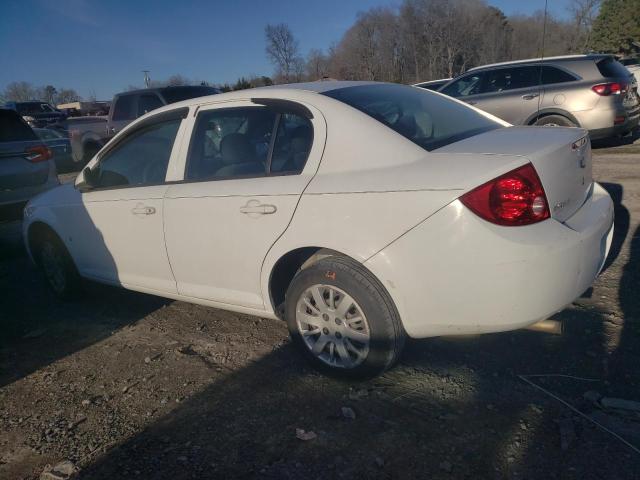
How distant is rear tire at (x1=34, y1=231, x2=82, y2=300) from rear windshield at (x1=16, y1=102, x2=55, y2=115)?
23.0 m

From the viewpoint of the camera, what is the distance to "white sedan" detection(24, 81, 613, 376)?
226cm

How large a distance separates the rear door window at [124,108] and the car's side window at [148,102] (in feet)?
0.90

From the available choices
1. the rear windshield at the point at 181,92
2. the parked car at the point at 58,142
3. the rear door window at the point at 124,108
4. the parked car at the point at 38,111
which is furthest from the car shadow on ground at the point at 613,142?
the parked car at the point at 38,111

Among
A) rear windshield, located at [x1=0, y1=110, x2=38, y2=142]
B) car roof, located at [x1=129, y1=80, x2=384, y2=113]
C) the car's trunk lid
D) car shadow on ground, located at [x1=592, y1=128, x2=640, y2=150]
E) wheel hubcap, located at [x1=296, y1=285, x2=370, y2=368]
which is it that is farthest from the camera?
car shadow on ground, located at [x1=592, y1=128, x2=640, y2=150]

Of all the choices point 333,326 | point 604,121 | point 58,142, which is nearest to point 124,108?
point 58,142

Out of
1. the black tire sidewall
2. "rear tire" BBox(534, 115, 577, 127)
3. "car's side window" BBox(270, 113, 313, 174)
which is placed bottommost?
the black tire sidewall

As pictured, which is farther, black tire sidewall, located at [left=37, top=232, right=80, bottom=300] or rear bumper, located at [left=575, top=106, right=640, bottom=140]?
rear bumper, located at [left=575, top=106, right=640, bottom=140]

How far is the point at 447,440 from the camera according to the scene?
2.30 meters

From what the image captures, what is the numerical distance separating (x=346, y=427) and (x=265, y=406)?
0.49 meters

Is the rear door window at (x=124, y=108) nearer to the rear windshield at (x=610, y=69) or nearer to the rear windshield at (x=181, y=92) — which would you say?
the rear windshield at (x=181, y=92)

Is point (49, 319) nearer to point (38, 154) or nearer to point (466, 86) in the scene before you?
point (38, 154)

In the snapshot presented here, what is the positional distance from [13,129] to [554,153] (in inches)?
264

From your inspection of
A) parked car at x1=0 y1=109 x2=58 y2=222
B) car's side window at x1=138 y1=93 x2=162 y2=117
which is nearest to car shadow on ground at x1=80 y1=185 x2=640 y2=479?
parked car at x1=0 y1=109 x2=58 y2=222

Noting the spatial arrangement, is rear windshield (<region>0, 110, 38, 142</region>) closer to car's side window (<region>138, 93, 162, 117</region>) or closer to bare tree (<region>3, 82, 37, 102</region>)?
car's side window (<region>138, 93, 162, 117</region>)
